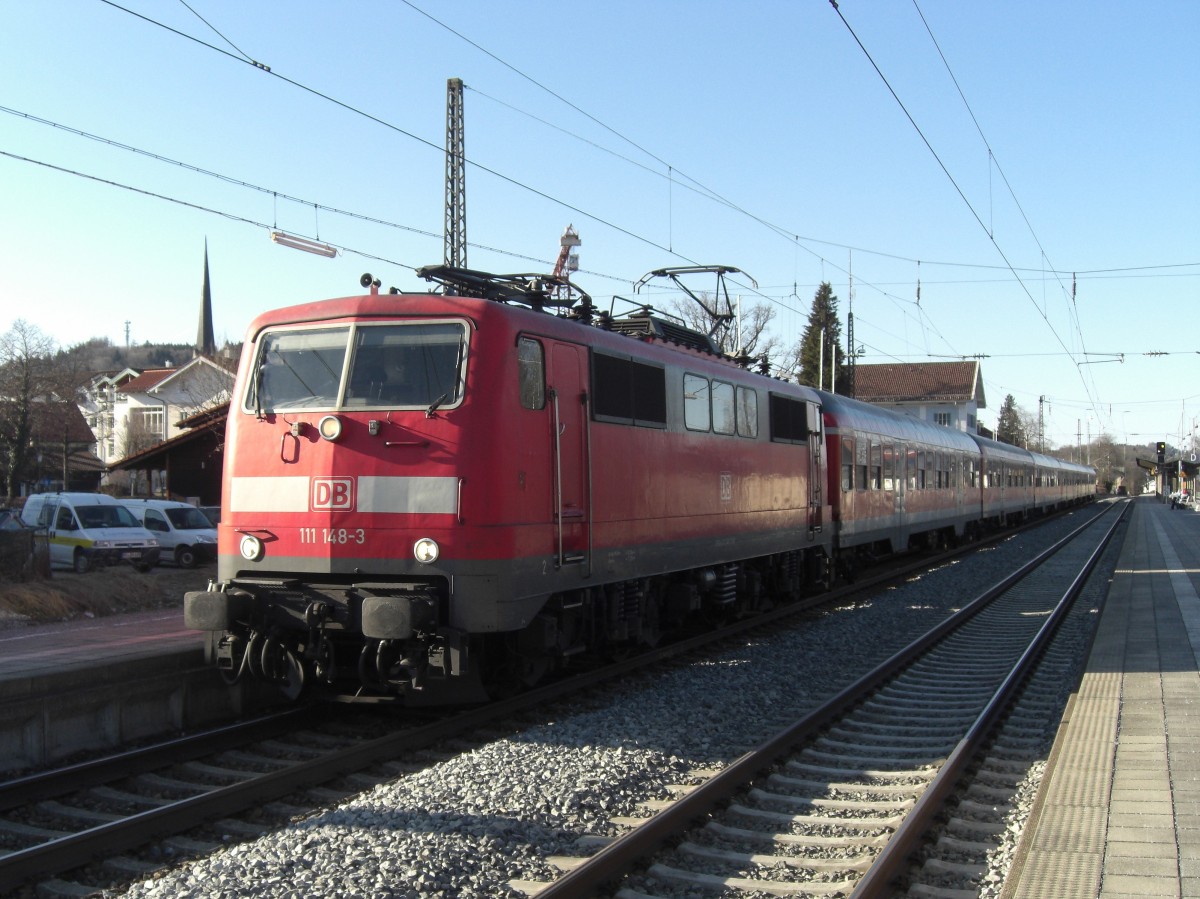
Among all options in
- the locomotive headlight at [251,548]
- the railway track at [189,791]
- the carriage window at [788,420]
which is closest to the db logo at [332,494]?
the locomotive headlight at [251,548]

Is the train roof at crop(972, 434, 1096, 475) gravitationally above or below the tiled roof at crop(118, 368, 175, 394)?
below

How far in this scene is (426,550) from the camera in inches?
319

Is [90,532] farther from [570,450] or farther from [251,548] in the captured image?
[570,450]

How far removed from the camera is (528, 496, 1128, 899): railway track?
5.38 meters

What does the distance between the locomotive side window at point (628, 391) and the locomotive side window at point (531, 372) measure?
3.03 feet

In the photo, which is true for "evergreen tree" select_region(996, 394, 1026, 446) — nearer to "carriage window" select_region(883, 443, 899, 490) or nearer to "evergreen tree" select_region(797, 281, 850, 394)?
"evergreen tree" select_region(797, 281, 850, 394)

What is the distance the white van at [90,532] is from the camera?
69.6 feet


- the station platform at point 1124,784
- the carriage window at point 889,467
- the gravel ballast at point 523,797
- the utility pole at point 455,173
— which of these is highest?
the utility pole at point 455,173

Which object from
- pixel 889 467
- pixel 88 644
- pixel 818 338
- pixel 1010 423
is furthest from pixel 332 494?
pixel 1010 423

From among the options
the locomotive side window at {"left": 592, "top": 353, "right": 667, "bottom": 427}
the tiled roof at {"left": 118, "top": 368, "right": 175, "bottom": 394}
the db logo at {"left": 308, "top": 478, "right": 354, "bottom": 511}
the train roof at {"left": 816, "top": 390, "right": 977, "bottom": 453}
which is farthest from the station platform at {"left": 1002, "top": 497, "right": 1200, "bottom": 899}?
the tiled roof at {"left": 118, "top": 368, "right": 175, "bottom": 394}

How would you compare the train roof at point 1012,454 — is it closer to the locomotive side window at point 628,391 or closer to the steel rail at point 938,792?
the steel rail at point 938,792

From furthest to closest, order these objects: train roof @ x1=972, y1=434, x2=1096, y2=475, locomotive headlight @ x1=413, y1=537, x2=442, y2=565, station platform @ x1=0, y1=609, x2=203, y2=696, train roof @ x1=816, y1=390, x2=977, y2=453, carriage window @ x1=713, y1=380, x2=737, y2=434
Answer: train roof @ x1=972, y1=434, x2=1096, y2=475 < train roof @ x1=816, y1=390, x2=977, y2=453 < carriage window @ x1=713, y1=380, x2=737, y2=434 < station platform @ x1=0, y1=609, x2=203, y2=696 < locomotive headlight @ x1=413, y1=537, x2=442, y2=565

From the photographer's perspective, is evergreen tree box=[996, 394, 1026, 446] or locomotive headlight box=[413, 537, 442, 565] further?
evergreen tree box=[996, 394, 1026, 446]

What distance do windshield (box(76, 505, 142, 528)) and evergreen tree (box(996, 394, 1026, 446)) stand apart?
102539 millimetres
